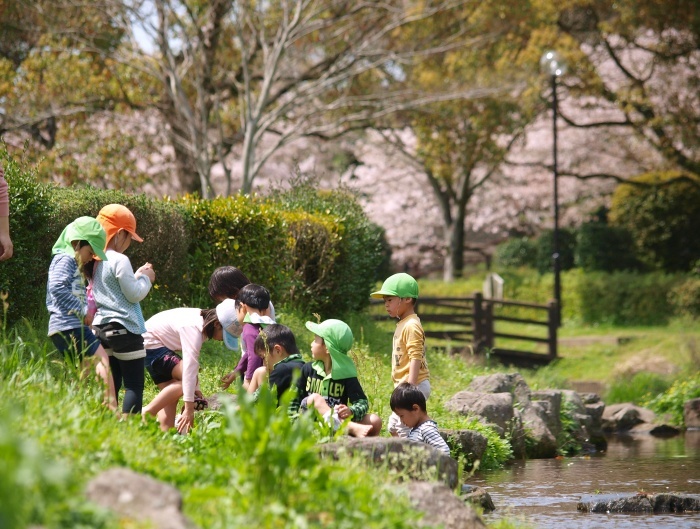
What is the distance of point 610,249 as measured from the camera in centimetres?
2605

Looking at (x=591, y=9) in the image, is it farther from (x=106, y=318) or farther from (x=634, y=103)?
(x=106, y=318)

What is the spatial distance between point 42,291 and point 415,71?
16.5m

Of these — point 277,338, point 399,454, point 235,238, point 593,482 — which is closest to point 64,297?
point 277,338

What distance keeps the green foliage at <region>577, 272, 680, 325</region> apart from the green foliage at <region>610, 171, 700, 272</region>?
1060mm

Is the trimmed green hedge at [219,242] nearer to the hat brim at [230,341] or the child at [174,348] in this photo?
the child at [174,348]

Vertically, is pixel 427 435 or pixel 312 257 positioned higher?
pixel 312 257

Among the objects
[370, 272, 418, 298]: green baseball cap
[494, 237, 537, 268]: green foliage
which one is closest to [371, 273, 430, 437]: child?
[370, 272, 418, 298]: green baseball cap

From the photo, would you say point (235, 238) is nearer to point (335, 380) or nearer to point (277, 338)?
point (277, 338)

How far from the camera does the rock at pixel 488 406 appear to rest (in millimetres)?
9406

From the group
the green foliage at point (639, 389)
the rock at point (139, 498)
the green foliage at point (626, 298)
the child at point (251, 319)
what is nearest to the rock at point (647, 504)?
the child at point (251, 319)

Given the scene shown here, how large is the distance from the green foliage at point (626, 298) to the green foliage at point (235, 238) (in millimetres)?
13629

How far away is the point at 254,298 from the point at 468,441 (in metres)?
2.25

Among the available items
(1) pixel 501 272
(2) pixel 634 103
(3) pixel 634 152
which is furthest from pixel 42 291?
(3) pixel 634 152

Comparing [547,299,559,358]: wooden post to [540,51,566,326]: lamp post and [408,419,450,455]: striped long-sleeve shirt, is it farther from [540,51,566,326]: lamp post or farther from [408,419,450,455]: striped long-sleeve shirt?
[408,419,450,455]: striped long-sleeve shirt
